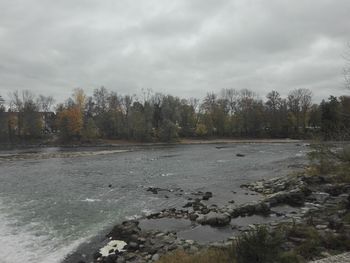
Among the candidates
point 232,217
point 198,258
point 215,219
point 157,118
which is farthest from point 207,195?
point 157,118

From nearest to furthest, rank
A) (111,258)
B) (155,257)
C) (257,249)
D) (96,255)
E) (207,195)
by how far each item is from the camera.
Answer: (257,249), (155,257), (111,258), (96,255), (207,195)

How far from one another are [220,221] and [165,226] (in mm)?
2972

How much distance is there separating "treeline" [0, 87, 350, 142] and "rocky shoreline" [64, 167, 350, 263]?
71.5 m

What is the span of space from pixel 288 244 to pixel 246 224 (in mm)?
5783

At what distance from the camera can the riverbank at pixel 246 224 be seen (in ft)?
43.3

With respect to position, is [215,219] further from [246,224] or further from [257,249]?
[257,249]

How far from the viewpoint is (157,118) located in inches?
4205

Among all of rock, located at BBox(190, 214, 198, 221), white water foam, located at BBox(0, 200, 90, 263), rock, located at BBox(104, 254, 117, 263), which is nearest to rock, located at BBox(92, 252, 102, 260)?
rock, located at BBox(104, 254, 117, 263)

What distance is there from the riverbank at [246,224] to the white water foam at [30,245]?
3.18 feet

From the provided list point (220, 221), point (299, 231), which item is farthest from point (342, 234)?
point (220, 221)

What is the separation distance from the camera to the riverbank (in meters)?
13.2

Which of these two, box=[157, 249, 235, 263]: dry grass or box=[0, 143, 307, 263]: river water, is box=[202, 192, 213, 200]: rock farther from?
box=[157, 249, 235, 263]: dry grass

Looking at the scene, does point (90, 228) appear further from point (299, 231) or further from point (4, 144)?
point (4, 144)

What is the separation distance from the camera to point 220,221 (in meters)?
18.7
